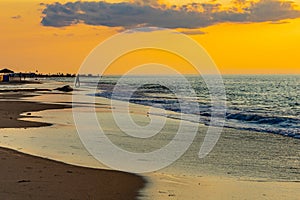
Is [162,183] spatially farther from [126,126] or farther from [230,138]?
[126,126]

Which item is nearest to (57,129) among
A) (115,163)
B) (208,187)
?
(115,163)

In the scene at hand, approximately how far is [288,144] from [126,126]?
8.15 metres

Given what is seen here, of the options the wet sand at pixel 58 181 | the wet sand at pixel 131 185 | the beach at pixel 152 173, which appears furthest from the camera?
the beach at pixel 152 173

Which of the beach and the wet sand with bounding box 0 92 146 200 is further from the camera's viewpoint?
the beach

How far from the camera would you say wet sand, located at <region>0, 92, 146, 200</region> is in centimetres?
927

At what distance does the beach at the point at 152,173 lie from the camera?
966 cm

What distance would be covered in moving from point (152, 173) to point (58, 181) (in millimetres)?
2490

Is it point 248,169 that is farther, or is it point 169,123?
point 169,123

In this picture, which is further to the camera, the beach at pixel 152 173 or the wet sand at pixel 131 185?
the beach at pixel 152 173

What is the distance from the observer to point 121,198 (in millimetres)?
9312

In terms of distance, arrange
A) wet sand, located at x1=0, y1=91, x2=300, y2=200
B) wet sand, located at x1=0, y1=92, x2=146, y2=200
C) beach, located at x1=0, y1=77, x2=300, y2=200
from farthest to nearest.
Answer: beach, located at x1=0, y1=77, x2=300, y2=200 → wet sand, located at x1=0, y1=91, x2=300, y2=200 → wet sand, located at x1=0, y1=92, x2=146, y2=200

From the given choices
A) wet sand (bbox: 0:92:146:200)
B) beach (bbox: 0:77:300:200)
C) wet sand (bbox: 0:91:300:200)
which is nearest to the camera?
wet sand (bbox: 0:92:146:200)

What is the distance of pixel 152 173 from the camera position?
11.9 metres

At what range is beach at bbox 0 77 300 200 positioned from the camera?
966cm
